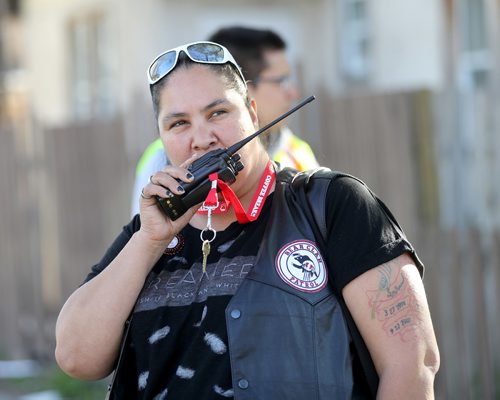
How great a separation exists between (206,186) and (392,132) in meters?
4.38

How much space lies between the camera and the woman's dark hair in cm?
289

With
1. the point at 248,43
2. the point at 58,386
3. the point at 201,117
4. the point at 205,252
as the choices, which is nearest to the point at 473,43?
the point at 58,386

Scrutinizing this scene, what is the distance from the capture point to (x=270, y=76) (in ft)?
15.0

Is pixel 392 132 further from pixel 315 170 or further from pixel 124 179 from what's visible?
pixel 315 170

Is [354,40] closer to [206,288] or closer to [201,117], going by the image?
[201,117]

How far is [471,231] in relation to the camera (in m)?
5.82

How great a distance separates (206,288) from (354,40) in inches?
347

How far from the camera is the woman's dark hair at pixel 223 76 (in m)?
2.89

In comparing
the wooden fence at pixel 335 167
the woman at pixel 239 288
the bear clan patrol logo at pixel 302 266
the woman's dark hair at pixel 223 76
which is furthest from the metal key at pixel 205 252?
the wooden fence at pixel 335 167

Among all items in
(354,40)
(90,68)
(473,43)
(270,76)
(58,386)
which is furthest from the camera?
(90,68)

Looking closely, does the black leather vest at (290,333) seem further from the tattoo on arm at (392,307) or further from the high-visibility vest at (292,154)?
the high-visibility vest at (292,154)

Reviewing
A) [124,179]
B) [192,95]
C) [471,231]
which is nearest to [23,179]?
[124,179]

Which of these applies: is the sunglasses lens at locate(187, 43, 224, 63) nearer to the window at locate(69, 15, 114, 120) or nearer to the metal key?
the metal key

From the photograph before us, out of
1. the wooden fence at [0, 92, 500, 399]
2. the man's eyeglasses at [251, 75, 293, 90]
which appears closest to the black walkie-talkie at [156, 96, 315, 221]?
the man's eyeglasses at [251, 75, 293, 90]
